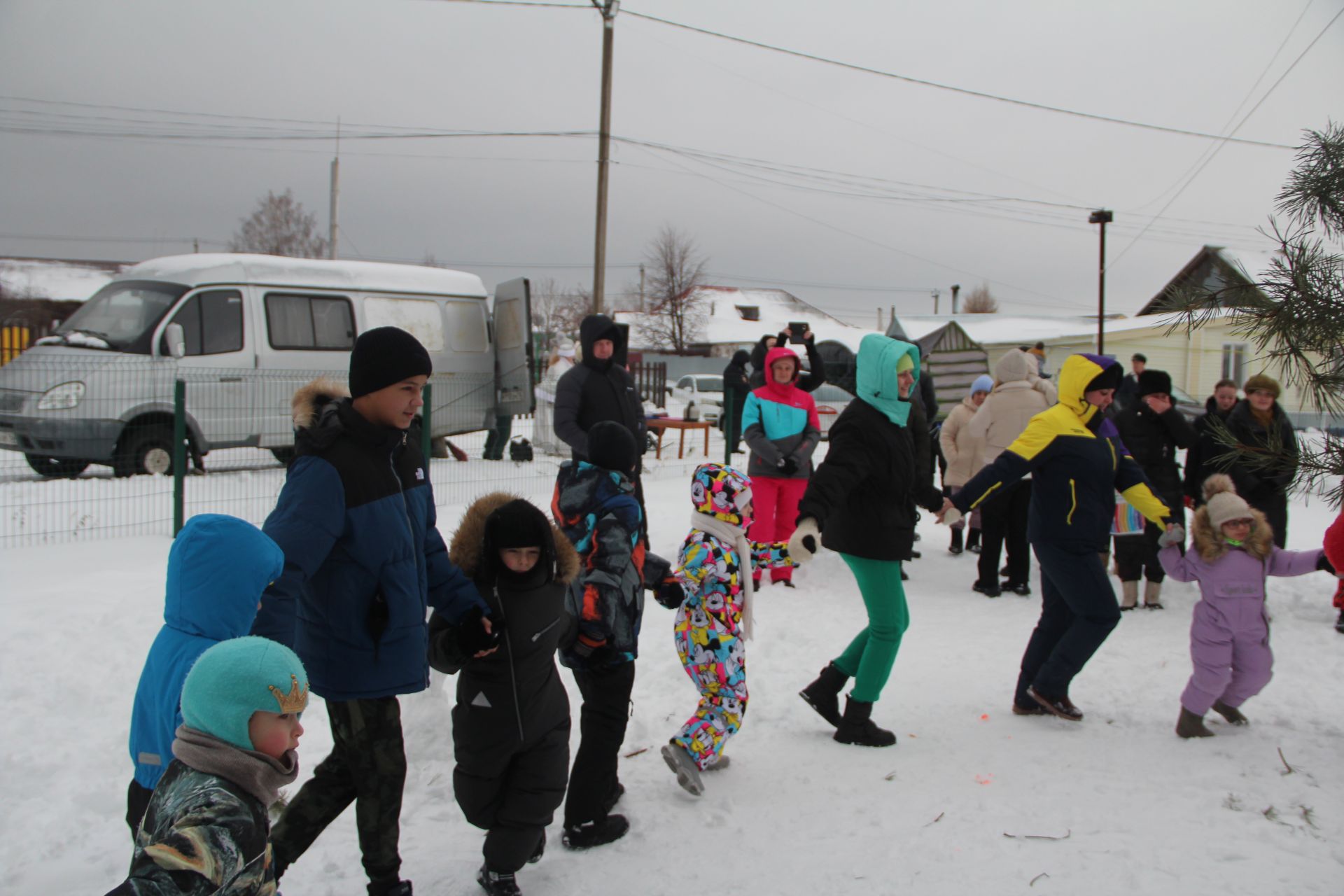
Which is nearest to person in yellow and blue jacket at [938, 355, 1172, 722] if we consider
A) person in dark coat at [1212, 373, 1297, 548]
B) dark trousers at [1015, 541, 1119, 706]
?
dark trousers at [1015, 541, 1119, 706]

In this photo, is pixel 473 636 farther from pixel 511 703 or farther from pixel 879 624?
pixel 879 624

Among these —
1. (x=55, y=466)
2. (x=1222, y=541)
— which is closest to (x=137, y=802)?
(x=1222, y=541)

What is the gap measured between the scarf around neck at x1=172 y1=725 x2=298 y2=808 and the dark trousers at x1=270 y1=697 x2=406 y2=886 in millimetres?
1003

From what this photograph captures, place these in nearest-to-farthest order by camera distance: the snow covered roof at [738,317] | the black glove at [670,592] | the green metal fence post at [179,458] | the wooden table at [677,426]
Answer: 1. the black glove at [670,592]
2. the green metal fence post at [179,458]
3. the wooden table at [677,426]
4. the snow covered roof at [738,317]

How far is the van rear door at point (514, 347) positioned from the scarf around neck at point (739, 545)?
9172mm

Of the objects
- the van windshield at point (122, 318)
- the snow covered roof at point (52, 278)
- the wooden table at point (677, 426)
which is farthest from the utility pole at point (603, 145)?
the snow covered roof at point (52, 278)

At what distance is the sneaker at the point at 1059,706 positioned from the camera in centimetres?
477

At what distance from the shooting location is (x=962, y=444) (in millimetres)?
8469

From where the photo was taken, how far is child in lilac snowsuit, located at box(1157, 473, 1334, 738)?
450cm

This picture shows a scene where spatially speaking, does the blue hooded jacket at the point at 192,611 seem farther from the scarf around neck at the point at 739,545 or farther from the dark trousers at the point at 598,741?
the scarf around neck at the point at 739,545

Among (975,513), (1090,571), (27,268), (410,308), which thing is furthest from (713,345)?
(1090,571)

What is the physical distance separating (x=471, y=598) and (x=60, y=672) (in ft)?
9.01

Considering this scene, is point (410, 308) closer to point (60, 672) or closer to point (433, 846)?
point (60, 672)

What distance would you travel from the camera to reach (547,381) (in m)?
21.2
